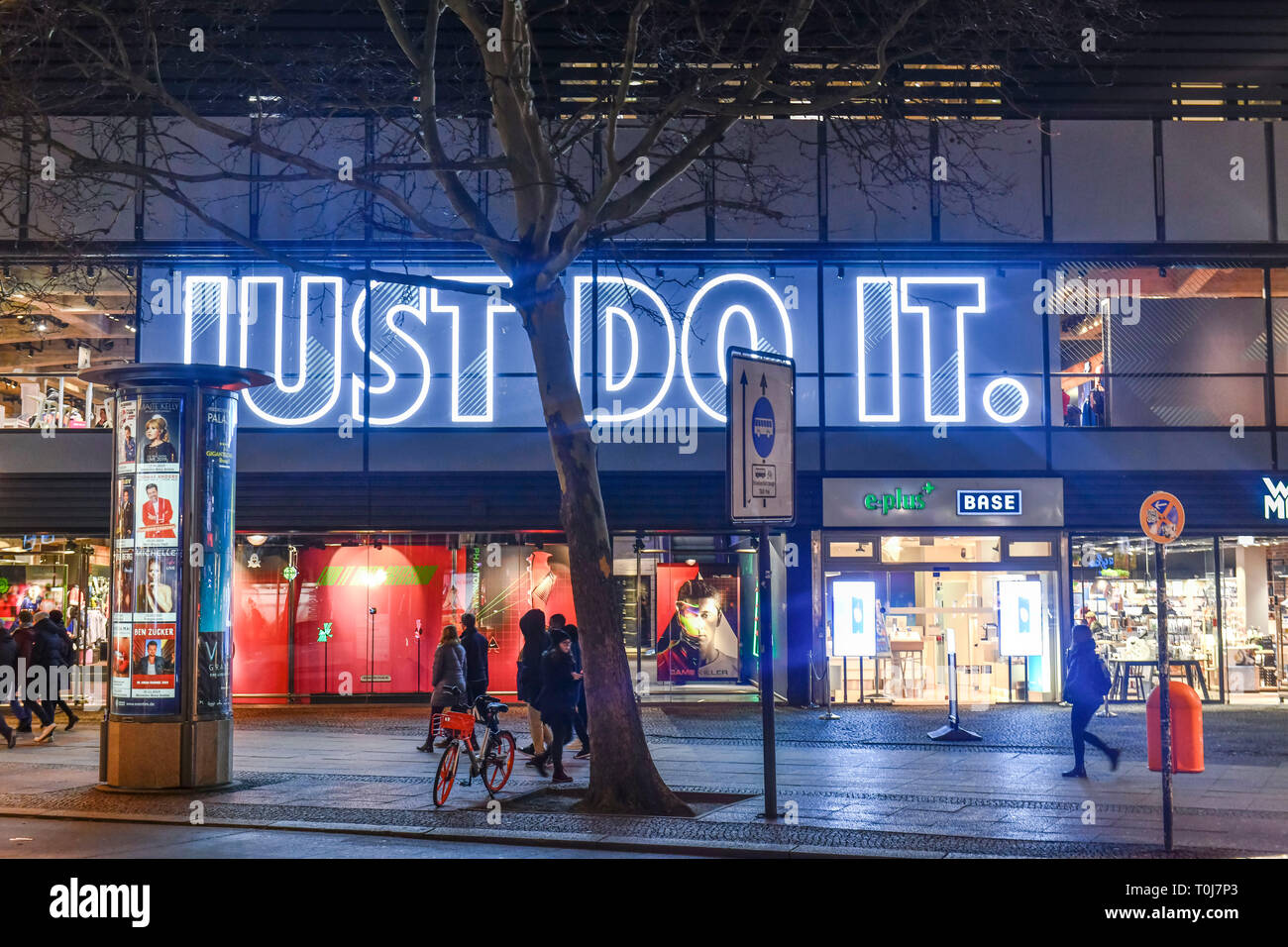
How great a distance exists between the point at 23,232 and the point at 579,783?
14.8 metres

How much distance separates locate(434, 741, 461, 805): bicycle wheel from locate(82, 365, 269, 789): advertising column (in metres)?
2.89

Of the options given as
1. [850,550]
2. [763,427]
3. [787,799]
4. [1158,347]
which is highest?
[1158,347]

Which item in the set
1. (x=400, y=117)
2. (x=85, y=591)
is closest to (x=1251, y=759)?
(x=400, y=117)

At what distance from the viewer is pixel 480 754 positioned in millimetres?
13930

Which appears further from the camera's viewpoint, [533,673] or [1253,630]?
[1253,630]

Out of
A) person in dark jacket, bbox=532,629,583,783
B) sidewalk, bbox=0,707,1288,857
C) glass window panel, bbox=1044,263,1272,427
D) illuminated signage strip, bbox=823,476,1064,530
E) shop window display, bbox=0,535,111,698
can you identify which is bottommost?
sidewalk, bbox=0,707,1288,857

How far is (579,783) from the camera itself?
1502 centimetres

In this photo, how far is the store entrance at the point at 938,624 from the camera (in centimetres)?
2302

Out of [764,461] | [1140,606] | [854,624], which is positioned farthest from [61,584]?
[1140,606]

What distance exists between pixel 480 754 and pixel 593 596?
2184mm

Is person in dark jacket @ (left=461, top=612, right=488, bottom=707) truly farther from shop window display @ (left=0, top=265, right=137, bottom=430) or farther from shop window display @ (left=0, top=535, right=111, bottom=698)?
shop window display @ (left=0, top=265, right=137, bottom=430)

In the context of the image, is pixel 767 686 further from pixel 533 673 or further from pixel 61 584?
pixel 61 584

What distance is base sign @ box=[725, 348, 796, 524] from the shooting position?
12602 mm

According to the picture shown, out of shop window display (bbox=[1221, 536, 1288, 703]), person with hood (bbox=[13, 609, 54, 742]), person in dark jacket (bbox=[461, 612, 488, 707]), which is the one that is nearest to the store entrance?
shop window display (bbox=[1221, 536, 1288, 703])
